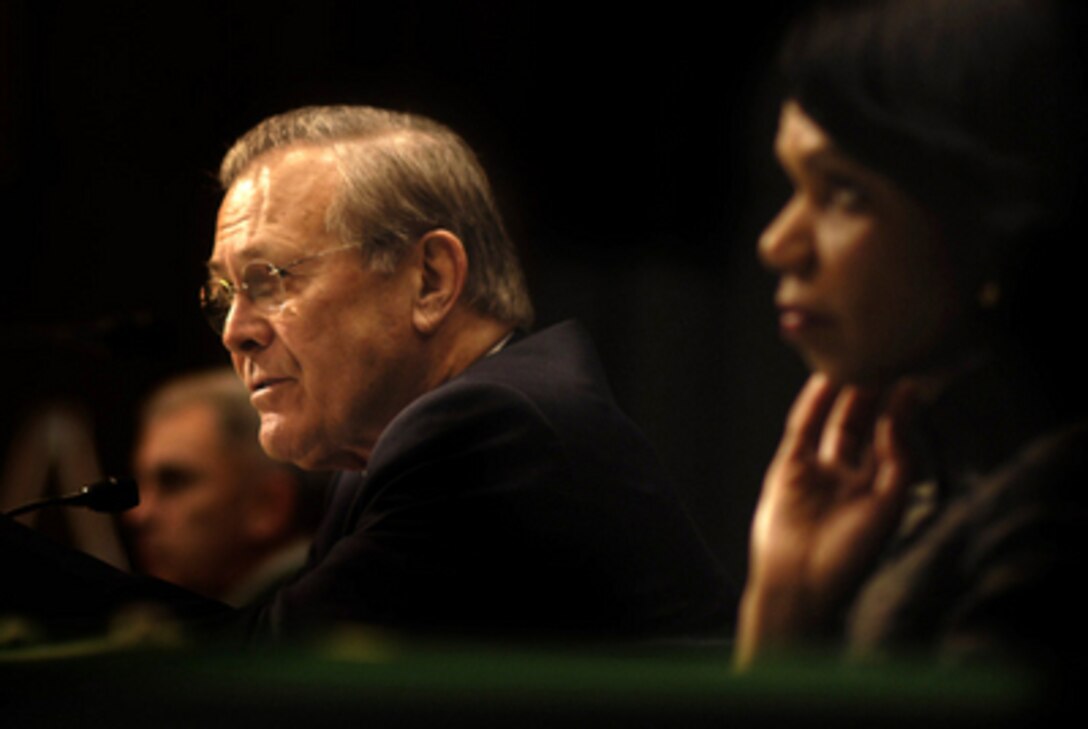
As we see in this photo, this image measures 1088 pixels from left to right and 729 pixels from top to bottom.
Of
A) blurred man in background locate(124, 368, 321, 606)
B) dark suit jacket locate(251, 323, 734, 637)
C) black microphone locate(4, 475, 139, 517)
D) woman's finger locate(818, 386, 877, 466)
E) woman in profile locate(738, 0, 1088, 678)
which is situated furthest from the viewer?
blurred man in background locate(124, 368, 321, 606)

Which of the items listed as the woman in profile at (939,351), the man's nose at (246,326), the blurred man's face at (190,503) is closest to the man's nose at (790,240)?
the woman in profile at (939,351)

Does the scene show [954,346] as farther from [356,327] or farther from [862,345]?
[356,327]

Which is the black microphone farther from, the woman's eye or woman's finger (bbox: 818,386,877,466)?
the woman's eye

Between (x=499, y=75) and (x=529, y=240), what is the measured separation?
355 mm

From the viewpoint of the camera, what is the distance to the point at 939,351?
2695mm

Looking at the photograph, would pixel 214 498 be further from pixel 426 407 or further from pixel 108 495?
pixel 426 407

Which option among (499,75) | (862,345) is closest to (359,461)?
(499,75)

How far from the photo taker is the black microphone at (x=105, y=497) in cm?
305

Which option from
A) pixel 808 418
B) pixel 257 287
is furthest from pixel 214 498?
pixel 808 418

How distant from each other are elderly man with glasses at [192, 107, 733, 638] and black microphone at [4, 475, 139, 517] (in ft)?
0.99

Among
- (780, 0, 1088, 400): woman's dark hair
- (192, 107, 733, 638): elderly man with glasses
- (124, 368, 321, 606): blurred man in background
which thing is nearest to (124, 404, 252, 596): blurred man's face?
(124, 368, 321, 606): blurred man in background

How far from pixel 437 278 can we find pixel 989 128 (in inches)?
42.7

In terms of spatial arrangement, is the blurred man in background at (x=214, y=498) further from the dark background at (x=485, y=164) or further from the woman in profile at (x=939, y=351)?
the woman in profile at (x=939, y=351)

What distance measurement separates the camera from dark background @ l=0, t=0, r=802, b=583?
2908mm
